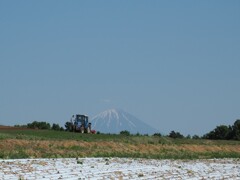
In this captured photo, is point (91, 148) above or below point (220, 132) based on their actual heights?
below

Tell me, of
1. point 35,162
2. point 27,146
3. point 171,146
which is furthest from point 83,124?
point 35,162

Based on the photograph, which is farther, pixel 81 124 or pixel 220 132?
pixel 220 132

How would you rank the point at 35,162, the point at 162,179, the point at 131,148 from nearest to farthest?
1. the point at 162,179
2. the point at 35,162
3. the point at 131,148

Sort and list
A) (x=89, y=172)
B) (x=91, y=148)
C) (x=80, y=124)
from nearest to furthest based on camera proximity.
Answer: (x=89, y=172) → (x=91, y=148) → (x=80, y=124)

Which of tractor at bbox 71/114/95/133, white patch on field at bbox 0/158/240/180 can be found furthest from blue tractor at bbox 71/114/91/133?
white patch on field at bbox 0/158/240/180

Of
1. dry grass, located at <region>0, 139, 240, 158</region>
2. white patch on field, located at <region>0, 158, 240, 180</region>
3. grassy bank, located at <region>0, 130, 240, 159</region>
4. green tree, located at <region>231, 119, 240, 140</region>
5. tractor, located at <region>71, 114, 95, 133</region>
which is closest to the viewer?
white patch on field, located at <region>0, 158, 240, 180</region>

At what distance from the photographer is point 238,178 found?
23.9 meters

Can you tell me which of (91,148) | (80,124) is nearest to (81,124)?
(80,124)

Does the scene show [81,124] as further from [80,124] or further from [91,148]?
[91,148]

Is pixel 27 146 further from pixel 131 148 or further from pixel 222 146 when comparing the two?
pixel 222 146

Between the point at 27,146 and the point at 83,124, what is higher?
the point at 83,124

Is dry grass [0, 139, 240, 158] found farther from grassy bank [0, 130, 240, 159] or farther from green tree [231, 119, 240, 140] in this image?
green tree [231, 119, 240, 140]

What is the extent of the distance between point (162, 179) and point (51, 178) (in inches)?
171

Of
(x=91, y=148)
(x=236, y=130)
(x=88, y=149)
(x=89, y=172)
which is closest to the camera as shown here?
(x=89, y=172)
